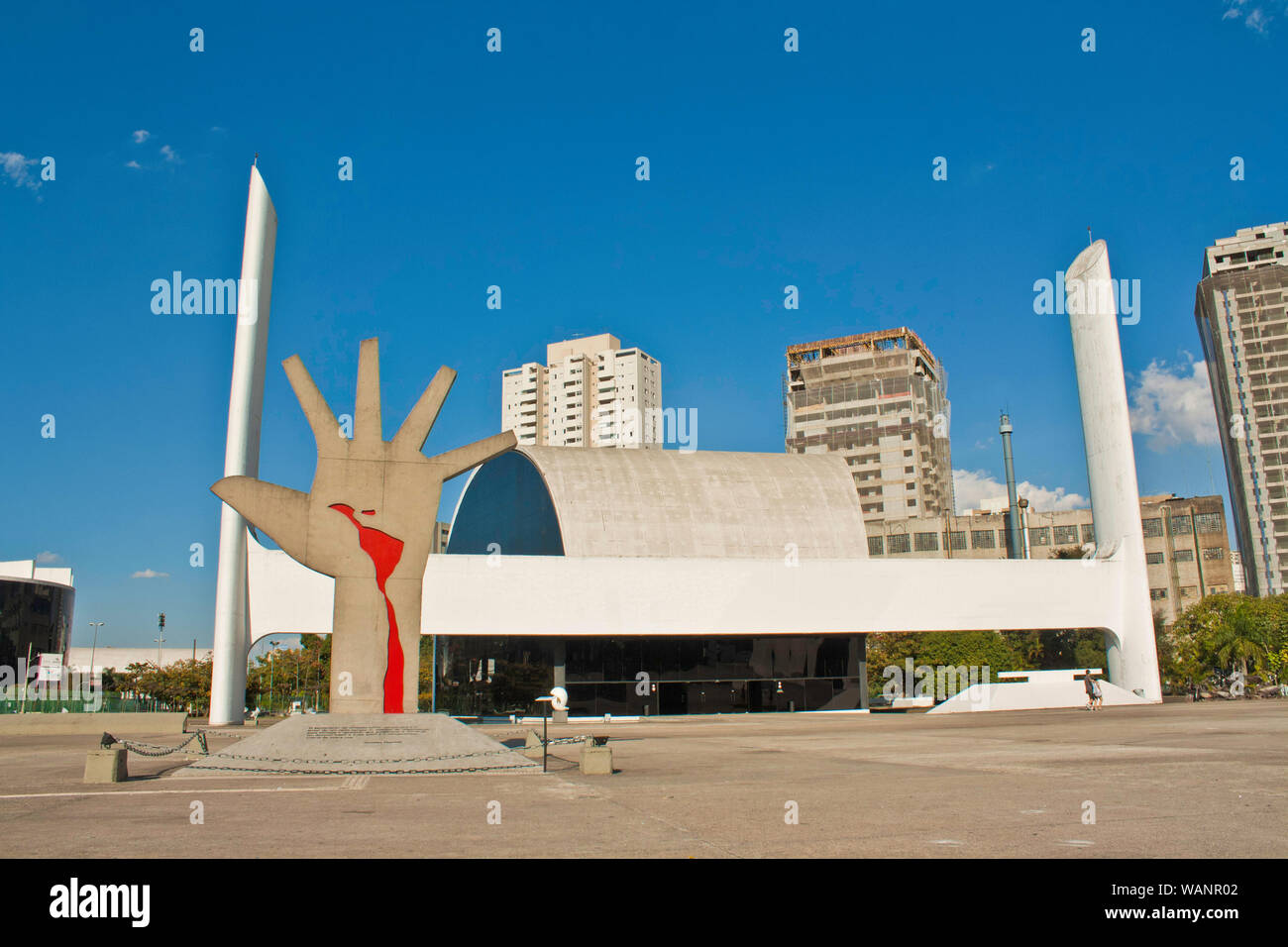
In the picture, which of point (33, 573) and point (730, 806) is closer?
point (730, 806)

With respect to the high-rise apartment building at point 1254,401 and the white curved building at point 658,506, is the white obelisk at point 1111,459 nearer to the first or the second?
the white curved building at point 658,506

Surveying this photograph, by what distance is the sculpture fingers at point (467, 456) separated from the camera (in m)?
21.3

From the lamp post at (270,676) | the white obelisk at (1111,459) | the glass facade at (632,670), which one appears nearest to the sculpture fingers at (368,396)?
the glass facade at (632,670)

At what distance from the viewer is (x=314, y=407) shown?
69.4 ft

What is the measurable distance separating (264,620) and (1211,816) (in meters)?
34.6

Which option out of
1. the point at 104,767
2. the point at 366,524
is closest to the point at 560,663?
the point at 366,524

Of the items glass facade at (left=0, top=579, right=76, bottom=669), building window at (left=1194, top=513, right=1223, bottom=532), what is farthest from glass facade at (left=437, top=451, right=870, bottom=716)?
building window at (left=1194, top=513, right=1223, bottom=532)

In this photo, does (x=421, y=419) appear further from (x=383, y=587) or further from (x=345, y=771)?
(x=345, y=771)

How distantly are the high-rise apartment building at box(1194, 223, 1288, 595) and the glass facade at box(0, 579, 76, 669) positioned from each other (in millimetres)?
126735

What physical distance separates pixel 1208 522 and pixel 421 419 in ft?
311

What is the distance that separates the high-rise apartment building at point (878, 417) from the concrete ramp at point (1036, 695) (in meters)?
75.3

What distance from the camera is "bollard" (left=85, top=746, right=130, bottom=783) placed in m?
16.5

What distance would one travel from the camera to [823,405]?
419 ft
